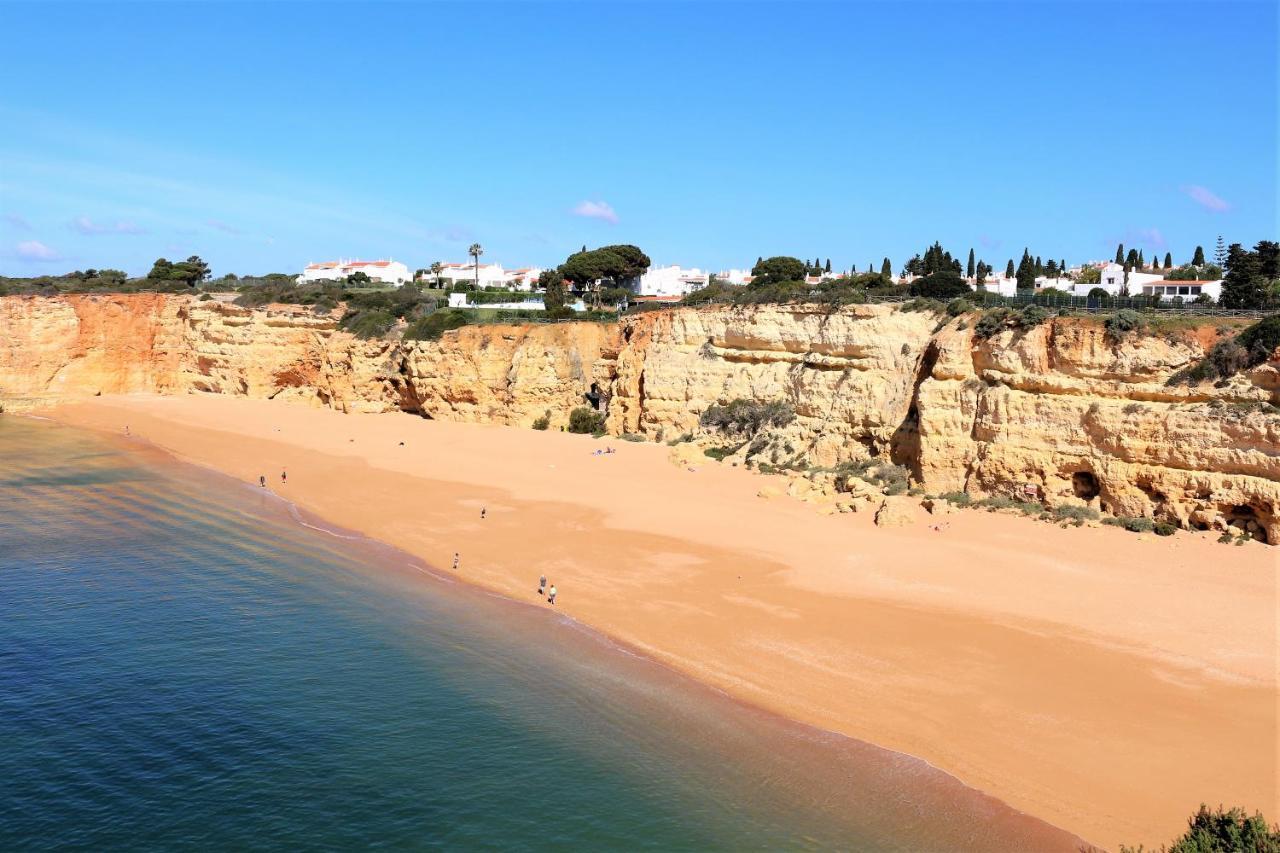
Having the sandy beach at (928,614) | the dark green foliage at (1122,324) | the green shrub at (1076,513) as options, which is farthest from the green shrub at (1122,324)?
the sandy beach at (928,614)

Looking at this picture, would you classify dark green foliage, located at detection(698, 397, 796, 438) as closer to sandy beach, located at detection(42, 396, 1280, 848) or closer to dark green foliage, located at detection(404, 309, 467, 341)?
sandy beach, located at detection(42, 396, 1280, 848)

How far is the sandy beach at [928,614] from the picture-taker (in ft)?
41.4

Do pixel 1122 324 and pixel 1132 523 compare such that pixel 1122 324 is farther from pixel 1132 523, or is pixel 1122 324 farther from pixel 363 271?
pixel 363 271

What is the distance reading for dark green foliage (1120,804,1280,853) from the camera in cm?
858

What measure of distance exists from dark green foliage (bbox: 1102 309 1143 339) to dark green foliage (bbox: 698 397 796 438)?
34.8 feet

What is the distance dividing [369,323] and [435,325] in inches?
181

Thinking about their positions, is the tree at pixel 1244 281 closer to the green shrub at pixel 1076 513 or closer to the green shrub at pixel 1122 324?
the green shrub at pixel 1122 324

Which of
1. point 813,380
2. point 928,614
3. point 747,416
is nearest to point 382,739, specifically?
point 928,614

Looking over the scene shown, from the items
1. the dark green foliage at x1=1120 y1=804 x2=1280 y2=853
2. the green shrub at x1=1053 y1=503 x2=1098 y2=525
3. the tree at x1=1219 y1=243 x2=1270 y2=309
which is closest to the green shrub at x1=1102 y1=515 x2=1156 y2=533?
the green shrub at x1=1053 y1=503 x2=1098 y2=525

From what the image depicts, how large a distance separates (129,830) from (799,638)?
35.6ft

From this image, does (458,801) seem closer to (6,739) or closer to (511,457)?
(6,739)

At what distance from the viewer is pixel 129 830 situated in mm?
11320

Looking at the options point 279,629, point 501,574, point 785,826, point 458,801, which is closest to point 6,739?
point 279,629

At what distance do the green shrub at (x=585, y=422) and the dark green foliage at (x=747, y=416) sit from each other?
224 inches
